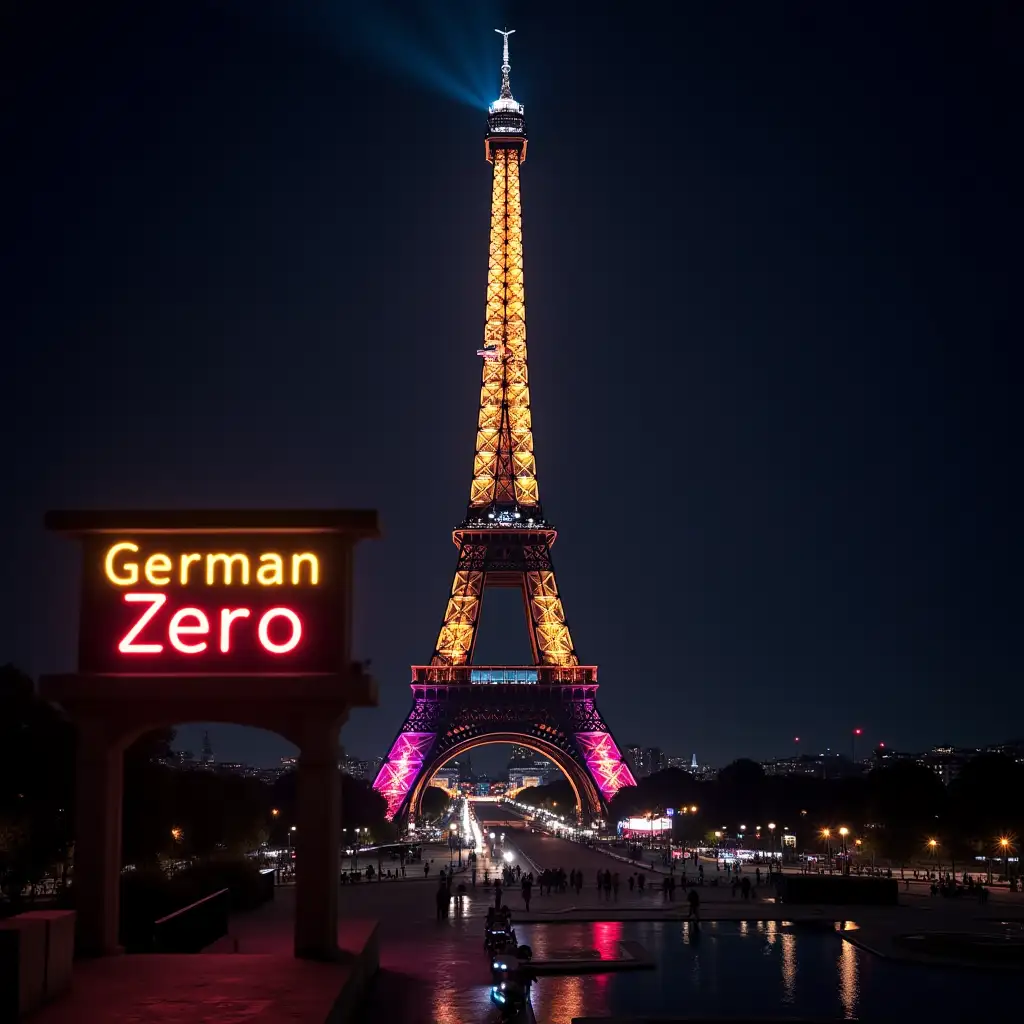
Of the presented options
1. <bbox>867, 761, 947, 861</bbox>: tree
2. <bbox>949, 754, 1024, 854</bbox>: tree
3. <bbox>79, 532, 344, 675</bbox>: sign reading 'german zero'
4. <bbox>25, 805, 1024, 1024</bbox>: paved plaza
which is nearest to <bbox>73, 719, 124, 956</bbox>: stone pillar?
<bbox>25, 805, 1024, 1024</bbox>: paved plaza

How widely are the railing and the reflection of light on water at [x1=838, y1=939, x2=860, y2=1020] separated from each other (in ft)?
40.6

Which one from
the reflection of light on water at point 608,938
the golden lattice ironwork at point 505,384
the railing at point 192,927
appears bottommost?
the reflection of light on water at point 608,938

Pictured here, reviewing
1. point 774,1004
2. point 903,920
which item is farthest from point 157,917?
point 903,920

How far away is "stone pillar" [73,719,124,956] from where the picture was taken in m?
19.2

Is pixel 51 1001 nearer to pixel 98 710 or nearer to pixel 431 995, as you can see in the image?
pixel 98 710

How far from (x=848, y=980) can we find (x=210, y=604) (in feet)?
46.6

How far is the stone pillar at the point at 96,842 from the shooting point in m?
19.2

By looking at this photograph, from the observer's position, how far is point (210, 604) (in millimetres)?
19984

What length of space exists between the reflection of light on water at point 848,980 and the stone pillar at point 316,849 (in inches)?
328

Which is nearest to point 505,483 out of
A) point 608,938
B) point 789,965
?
point 608,938

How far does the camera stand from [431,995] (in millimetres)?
21766

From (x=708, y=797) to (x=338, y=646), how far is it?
90.9 meters

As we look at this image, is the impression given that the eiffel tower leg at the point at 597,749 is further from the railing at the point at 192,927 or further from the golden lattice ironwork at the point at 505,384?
the railing at the point at 192,927

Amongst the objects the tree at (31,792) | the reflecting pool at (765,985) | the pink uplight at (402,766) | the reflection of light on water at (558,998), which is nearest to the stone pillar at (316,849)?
the reflection of light on water at (558,998)
